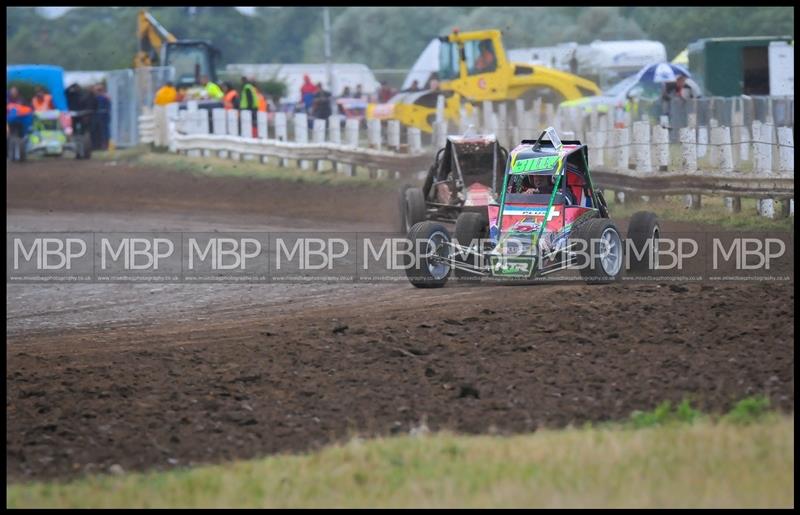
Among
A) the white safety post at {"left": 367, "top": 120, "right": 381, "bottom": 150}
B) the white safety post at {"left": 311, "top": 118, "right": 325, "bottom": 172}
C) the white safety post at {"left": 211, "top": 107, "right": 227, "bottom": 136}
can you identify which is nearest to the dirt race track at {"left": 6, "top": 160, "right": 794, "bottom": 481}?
the white safety post at {"left": 367, "top": 120, "right": 381, "bottom": 150}

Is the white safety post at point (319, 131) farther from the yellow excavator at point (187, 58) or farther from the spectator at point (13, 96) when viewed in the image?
the yellow excavator at point (187, 58)

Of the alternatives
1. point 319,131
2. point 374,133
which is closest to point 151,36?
point 319,131

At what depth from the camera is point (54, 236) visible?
19.2 m

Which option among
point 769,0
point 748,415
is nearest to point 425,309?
point 748,415

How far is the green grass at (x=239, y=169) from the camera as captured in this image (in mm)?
26156

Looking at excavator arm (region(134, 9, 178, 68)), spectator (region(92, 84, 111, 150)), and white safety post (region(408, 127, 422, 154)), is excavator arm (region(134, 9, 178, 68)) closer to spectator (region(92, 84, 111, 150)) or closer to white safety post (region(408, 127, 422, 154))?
spectator (region(92, 84, 111, 150))

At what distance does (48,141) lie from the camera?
109 ft

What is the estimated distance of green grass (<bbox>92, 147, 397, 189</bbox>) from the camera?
26156mm

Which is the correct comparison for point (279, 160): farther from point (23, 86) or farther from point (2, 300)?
point (2, 300)

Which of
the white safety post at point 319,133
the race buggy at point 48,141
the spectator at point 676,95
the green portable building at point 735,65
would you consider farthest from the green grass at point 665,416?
the race buggy at point 48,141

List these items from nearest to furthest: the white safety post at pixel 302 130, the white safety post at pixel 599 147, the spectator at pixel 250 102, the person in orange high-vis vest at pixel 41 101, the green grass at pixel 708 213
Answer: the green grass at pixel 708 213
the white safety post at pixel 599 147
the white safety post at pixel 302 130
the spectator at pixel 250 102
the person in orange high-vis vest at pixel 41 101

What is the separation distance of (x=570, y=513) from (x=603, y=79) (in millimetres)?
33606

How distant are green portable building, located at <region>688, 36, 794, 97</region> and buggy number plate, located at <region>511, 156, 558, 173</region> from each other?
65.0 feet

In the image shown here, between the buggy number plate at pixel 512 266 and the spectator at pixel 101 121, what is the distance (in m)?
23.8
